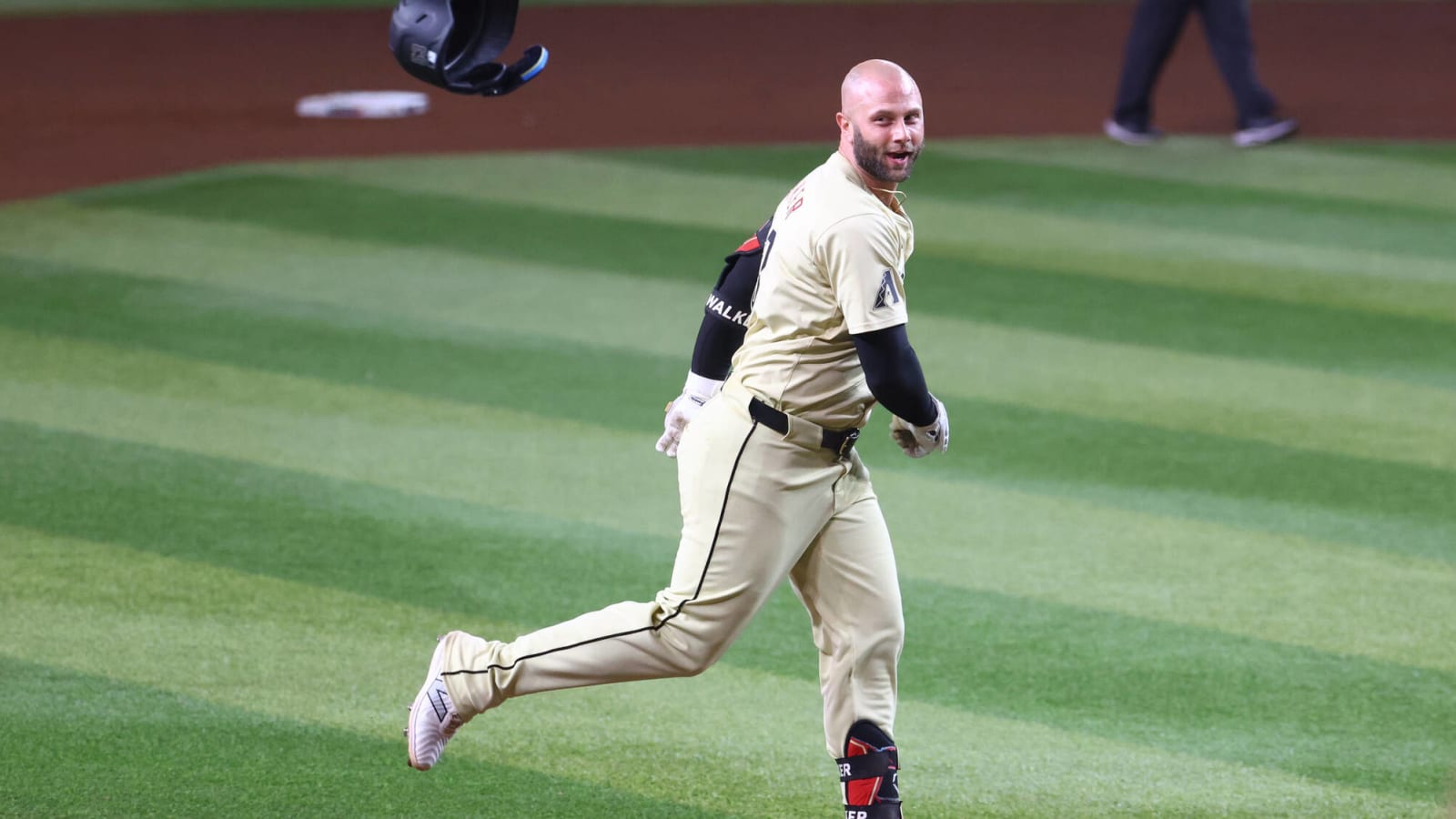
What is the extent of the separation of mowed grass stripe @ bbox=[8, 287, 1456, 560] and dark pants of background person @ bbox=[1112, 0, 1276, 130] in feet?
18.9

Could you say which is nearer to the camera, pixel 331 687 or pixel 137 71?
pixel 331 687

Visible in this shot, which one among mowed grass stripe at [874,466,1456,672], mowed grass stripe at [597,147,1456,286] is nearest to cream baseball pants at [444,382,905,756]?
mowed grass stripe at [874,466,1456,672]

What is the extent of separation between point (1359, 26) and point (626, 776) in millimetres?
15523

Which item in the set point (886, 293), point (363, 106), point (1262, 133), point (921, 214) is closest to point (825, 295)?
point (886, 293)

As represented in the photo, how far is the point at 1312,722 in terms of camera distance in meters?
5.16

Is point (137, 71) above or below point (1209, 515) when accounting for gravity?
below

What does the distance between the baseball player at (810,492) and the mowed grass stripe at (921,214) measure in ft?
19.7

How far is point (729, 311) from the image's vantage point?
14.5 feet

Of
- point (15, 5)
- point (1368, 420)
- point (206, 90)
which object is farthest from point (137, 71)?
point (1368, 420)

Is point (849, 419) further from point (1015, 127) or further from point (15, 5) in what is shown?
point (15, 5)

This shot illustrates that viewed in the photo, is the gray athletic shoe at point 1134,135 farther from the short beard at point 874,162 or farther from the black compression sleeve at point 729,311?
the short beard at point 874,162

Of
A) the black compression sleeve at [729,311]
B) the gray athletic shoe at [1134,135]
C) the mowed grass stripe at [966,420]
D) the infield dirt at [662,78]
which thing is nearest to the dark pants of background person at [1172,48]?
the gray athletic shoe at [1134,135]

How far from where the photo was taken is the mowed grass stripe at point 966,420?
692 cm

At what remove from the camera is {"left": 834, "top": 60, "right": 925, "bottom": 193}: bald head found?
403cm
